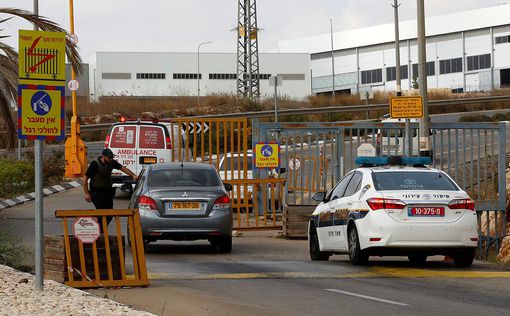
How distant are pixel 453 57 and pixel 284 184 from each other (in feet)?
232

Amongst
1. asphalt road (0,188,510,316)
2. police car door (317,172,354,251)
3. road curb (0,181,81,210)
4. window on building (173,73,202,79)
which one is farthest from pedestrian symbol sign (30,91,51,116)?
window on building (173,73,202,79)

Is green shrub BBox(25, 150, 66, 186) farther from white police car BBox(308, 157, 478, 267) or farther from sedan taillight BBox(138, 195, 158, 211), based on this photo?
white police car BBox(308, 157, 478, 267)

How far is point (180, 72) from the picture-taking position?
327 feet

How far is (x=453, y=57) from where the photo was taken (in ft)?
315

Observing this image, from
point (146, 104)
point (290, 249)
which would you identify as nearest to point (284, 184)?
point (290, 249)

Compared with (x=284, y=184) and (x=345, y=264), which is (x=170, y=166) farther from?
(x=284, y=184)

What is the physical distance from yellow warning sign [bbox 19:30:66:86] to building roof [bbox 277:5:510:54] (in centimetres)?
8299

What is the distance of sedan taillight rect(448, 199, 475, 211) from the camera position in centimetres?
1672

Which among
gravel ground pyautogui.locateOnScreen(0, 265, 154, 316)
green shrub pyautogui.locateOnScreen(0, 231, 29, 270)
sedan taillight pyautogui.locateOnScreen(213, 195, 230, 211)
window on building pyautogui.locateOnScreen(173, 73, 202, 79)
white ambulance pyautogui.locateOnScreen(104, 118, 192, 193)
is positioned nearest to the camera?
gravel ground pyautogui.locateOnScreen(0, 265, 154, 316)

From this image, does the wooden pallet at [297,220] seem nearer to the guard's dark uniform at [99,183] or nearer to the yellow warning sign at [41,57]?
the guard's dark uniform at [99,183]

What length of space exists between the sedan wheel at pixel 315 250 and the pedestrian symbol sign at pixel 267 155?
7.32m

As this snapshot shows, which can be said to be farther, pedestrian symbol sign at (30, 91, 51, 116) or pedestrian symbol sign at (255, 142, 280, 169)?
pedestrian symbol sign at (255, 142, 280, 169)

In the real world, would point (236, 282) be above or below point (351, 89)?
below

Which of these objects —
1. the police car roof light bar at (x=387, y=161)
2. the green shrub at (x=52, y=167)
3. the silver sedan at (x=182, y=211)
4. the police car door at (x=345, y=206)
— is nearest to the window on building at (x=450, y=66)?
the green shrub at (x=52, y=167)
